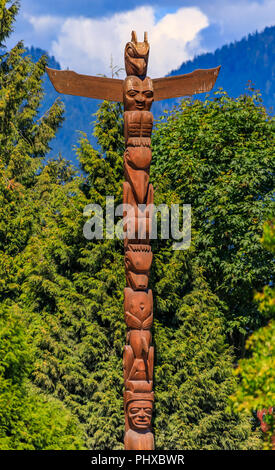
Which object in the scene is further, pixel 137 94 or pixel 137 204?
pixel 137 94

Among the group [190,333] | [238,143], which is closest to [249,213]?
[238,143]

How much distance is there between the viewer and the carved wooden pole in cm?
1319

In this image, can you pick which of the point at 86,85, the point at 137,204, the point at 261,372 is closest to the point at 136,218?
the point at 137,204

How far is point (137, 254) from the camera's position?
13773 mm

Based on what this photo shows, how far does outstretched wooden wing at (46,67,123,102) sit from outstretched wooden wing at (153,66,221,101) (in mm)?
865

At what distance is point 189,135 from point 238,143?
1.83 metres

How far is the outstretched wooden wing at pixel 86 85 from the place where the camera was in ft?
47.2

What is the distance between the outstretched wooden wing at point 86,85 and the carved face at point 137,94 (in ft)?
1.40

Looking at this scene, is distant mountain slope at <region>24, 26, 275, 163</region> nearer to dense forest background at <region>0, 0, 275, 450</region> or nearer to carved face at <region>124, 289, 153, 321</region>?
dense forest background at <region>0, 0, 275, 450</region>

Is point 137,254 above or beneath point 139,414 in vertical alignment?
above

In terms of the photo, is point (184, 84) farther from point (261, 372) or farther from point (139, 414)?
point (261, 372)

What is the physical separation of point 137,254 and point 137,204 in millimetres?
1051

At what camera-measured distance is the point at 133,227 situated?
45.2ft

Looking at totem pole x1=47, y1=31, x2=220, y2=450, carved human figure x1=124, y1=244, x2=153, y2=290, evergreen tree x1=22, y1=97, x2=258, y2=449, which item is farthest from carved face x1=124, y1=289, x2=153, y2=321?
evergreen tree x1=22, y1=97, x2=258, y2=449
